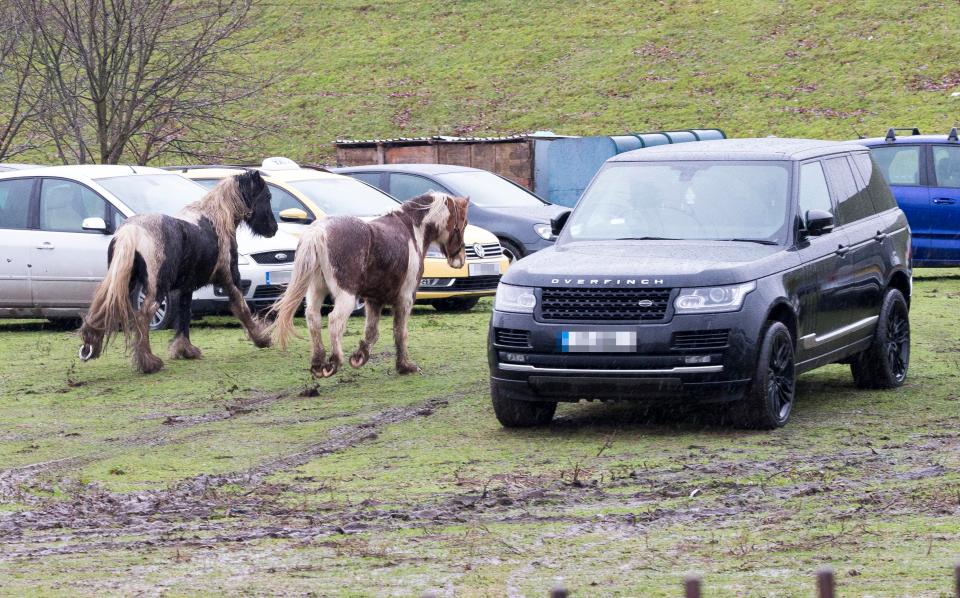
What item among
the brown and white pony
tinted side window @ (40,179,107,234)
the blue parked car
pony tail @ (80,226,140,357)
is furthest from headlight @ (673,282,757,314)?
the blue parked car

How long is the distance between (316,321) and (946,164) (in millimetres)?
10944

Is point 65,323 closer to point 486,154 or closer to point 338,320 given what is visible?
point 338,320

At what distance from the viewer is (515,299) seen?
29.0 ft

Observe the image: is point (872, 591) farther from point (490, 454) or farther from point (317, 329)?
point (317, 329)

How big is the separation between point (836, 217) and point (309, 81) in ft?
128

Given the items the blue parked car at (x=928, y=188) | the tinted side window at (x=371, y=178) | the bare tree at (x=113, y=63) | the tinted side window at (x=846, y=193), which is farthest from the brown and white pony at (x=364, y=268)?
the bare tree at (x=113, y=63)

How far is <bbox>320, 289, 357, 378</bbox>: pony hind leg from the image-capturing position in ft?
36.5

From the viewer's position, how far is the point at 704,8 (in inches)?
1898

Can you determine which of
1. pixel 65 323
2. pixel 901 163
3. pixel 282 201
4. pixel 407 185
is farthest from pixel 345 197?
pixel 901 163

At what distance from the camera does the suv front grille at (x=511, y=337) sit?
8719mm

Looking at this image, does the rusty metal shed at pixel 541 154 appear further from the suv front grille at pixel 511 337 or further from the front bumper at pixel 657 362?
the front bumper at pixel 657 362

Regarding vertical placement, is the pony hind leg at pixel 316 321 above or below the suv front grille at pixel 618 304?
below

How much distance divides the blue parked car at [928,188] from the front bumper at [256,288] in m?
8.14

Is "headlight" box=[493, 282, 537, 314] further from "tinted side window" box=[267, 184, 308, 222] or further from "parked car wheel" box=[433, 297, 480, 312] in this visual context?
"parked car wheel" box=[433, 297, 480, 312]
